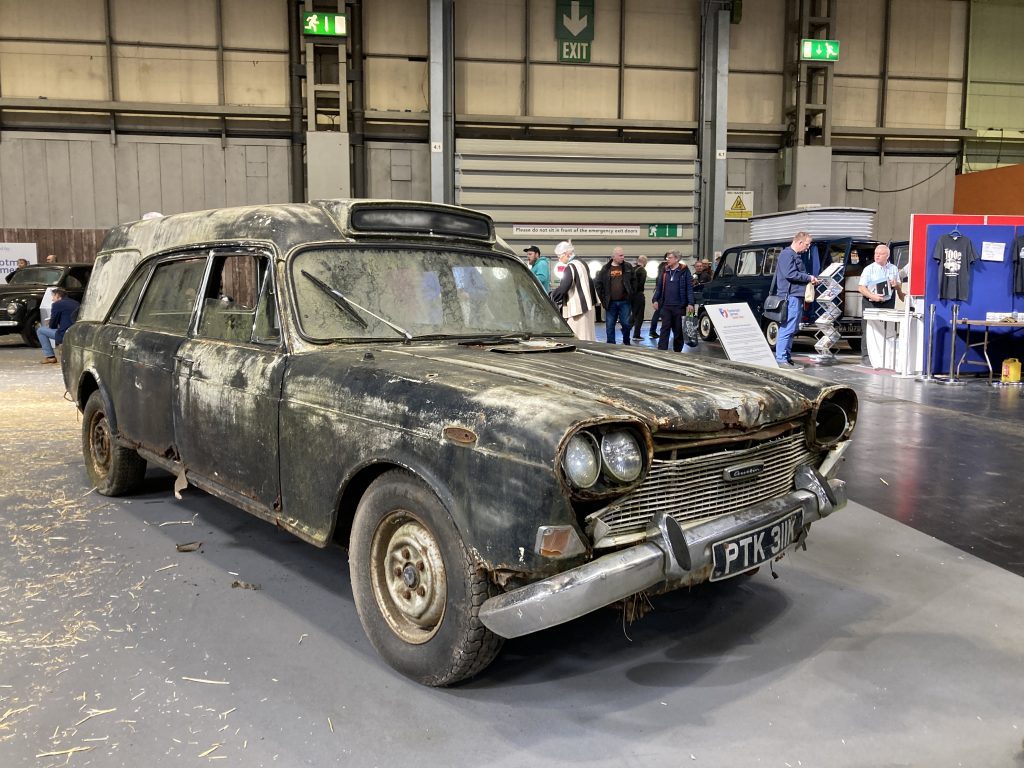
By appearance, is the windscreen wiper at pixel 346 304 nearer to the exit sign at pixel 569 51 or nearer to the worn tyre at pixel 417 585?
the worn tyre at pixel 417 585

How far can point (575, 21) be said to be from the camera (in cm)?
2030

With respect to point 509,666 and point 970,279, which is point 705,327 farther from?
point 509,666

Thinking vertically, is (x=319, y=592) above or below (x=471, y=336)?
below

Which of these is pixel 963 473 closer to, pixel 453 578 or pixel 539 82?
pixel 453 578

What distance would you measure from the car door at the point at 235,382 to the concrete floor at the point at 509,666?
549 mm

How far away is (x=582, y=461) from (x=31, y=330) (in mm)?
15667

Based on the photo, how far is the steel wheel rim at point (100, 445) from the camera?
5246 millimetres

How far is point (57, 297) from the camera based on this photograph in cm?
1208

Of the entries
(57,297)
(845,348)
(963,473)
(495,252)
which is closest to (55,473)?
(495,252)

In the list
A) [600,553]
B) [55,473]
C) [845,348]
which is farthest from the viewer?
[845,348]

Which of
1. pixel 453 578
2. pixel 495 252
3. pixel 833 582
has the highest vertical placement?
pixel 495 252

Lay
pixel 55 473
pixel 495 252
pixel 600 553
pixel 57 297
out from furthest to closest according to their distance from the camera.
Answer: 1. pixel 57 297
2. pixel 55 473
3. pixel 495 252
4. pixel 600 553

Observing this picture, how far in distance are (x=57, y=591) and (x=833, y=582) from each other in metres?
3.58

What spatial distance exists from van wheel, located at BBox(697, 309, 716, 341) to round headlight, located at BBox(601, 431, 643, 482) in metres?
13.8
